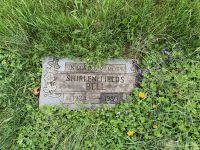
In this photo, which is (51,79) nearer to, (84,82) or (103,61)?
(84,82)

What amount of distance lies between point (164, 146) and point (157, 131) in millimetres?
150

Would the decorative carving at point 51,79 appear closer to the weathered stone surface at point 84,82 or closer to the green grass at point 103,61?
the weathered stone surface at point 84,82

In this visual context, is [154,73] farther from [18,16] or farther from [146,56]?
[18,16]

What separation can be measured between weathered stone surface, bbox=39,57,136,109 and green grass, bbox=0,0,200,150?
82 millimetres

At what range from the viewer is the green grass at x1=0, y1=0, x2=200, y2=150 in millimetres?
3104

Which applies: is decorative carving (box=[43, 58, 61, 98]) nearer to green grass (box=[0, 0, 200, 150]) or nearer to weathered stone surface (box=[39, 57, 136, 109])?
weathered stone surface (box=[39, 57, 136, 109])

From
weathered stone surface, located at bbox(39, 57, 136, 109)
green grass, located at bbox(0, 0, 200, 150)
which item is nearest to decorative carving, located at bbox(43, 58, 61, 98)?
weathered stone surface, located at bbox(39, 57, 136, 109)

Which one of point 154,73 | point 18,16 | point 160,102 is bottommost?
point 160,102

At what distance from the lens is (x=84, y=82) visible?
3.28 meters

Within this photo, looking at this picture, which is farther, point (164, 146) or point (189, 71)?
point (189, 71)

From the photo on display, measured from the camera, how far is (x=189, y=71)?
128 inches

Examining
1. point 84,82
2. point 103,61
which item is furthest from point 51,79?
point 103,61

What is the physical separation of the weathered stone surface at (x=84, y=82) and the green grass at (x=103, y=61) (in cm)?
8

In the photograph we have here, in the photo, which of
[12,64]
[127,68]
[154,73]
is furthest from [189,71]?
[12,64]
